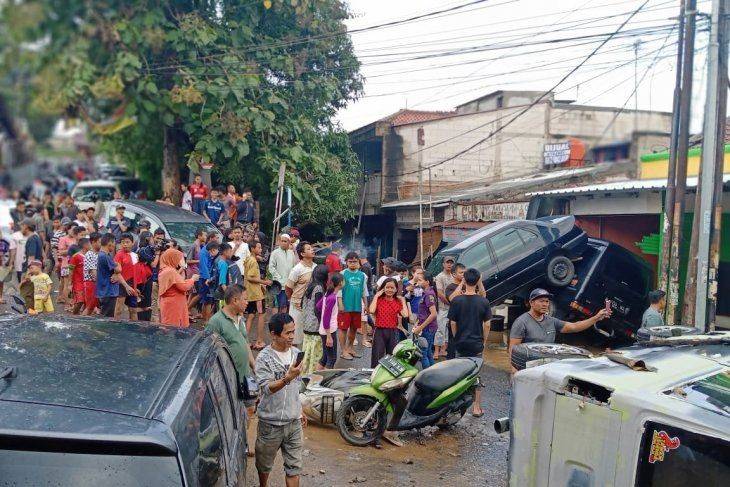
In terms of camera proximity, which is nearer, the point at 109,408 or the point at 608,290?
the point at 109,408

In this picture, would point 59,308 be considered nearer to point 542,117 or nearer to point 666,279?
point 666,279

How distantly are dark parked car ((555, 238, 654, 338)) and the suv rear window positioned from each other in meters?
8.46

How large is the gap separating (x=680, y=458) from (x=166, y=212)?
11.1 m

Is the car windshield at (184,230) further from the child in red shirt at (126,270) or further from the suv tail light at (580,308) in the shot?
the suv tail light at (580,308)

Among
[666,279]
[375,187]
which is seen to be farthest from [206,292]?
[375,187]

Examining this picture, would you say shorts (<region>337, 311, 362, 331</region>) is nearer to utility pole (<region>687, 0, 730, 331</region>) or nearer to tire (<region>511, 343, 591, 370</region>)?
tire (<region>511, 343, 591, 370</region>)

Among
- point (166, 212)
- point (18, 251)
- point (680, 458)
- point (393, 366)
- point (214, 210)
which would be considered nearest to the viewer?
point (680, 458)

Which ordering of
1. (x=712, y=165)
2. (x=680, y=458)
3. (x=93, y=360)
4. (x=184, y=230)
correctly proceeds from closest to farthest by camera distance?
1. (x=680, y=458)
2. (x=93, y=360)
3. (x=712, y=165)
4. (x=184, y=230)

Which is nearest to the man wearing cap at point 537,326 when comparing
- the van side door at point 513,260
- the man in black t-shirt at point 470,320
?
the man in black t-shirt at point 470,320

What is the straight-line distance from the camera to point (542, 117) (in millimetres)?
18688

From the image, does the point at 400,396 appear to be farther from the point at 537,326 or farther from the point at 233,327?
the point at 233,327

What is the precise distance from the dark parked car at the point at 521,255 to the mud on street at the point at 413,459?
4.10 meters

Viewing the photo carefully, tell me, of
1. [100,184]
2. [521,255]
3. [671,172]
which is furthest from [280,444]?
[100,184]

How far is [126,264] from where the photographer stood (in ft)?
30.1
